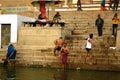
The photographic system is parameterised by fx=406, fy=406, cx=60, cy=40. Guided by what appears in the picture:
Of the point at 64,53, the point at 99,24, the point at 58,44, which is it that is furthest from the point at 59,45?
the point at 99,24

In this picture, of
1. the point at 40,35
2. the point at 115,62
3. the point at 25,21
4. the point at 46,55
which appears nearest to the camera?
the point at 115,62

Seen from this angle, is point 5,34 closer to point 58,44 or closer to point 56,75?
point 58,44

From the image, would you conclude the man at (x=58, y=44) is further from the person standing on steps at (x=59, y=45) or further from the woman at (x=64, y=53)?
the woman at (x=64, y=53)

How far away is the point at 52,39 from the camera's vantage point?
70.3ft

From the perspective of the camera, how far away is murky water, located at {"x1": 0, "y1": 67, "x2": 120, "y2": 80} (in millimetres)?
15719

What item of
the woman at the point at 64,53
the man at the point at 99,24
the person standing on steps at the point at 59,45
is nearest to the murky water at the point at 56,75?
the woman at the point at 64,53

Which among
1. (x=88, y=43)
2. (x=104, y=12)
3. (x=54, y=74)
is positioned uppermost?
(x=104, y=12)

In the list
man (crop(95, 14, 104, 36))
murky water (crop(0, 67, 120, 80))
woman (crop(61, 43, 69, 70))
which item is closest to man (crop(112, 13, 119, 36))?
man (crop(95, 14, 104, 36))

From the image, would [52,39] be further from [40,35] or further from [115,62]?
[115,62]

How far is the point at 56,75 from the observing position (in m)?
16.6

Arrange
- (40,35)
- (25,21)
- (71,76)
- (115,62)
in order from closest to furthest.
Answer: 1. (71,76)
2. (115,62)
3. (40,35)
4. (25,21)

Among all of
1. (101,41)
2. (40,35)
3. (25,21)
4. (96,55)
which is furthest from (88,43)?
(25,21)

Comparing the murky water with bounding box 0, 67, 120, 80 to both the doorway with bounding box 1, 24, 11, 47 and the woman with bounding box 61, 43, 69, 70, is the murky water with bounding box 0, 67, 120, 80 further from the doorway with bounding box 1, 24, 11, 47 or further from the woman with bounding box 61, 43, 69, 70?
the doorway with bounding box 1, 24, 11, 47

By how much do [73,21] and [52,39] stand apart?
5.17 metres
